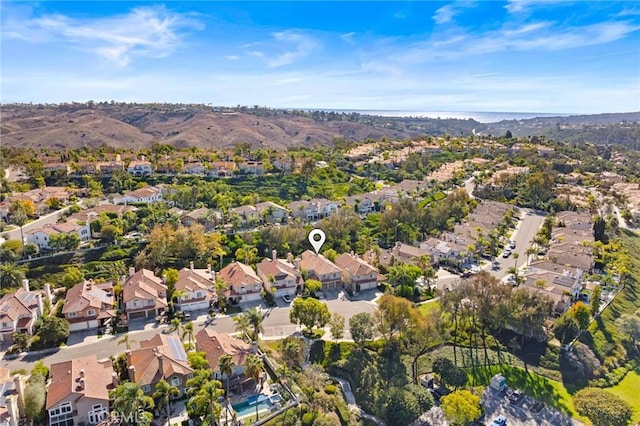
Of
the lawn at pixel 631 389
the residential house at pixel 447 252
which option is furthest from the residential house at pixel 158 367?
the residential house at pixel 447 252

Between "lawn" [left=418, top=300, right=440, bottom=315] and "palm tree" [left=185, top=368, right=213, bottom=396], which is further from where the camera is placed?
"lawn" [left=418, top=300, right=440, bottom=315]

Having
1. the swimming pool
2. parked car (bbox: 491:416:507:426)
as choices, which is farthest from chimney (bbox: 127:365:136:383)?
parked car (bbox: 491:416:507:426)

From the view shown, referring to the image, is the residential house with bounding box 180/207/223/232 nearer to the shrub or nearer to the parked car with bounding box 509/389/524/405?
the shrub

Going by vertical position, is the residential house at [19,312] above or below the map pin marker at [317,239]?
below

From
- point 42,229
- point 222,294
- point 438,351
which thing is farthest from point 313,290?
point 42,229

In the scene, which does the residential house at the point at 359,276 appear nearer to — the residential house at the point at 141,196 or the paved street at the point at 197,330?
the paved street at the point at 197,330

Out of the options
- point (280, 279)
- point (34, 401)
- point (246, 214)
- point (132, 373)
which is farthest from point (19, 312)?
point (246, 214)
